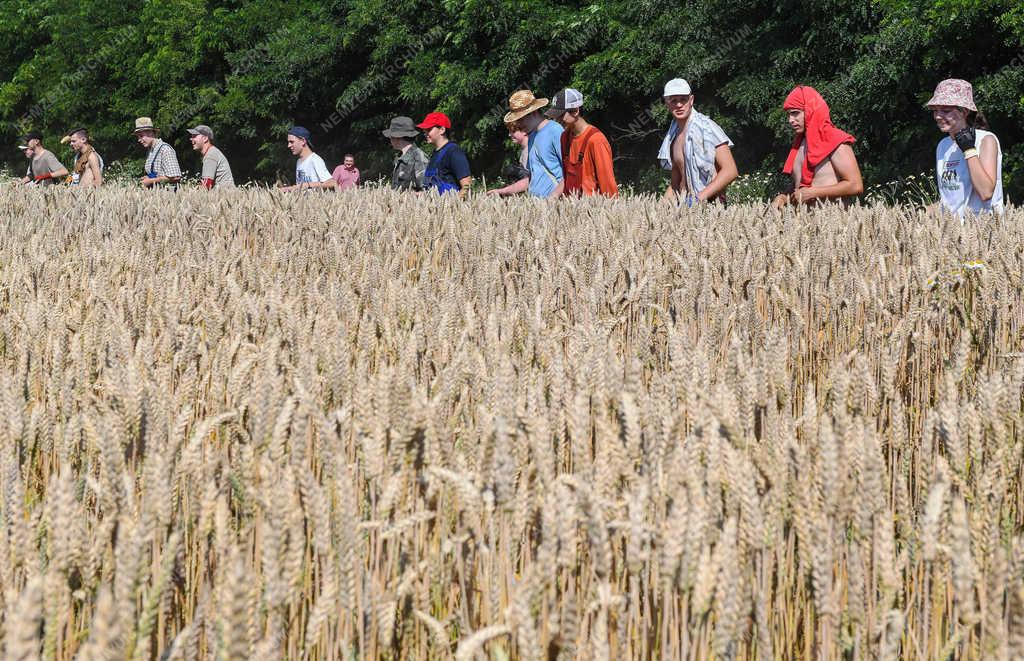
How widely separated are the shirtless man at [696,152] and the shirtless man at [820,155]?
348 mm

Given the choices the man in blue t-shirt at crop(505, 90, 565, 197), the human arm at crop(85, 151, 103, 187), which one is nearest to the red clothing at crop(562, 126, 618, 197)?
the man in blue t-shirt at crop(505, 90, 565, 197)

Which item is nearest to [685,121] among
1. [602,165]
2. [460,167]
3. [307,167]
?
[602,165]

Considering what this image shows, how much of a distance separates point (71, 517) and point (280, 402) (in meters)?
0.77

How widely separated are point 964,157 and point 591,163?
230cm

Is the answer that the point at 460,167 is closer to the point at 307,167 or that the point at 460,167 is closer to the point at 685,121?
the point at 307,167

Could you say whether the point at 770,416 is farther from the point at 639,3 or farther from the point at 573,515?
the point at 639,3

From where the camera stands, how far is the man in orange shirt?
6.77 metres

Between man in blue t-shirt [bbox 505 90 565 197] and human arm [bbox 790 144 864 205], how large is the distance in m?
1.77

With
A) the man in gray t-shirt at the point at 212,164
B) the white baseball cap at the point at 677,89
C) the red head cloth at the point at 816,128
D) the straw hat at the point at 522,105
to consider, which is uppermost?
the man in gray t-shirt at the point at 212,164

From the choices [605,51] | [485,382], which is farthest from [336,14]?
[485,382]

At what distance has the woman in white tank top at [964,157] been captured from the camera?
16.8ft

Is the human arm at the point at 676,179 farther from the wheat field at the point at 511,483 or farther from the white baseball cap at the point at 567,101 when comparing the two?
the wheat field at the point at 511,483

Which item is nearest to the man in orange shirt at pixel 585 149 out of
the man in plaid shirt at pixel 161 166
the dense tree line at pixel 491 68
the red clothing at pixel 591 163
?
the red clothing at pixel 591 163

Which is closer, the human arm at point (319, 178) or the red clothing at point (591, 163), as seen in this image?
the red clothing at point (591, 163)
